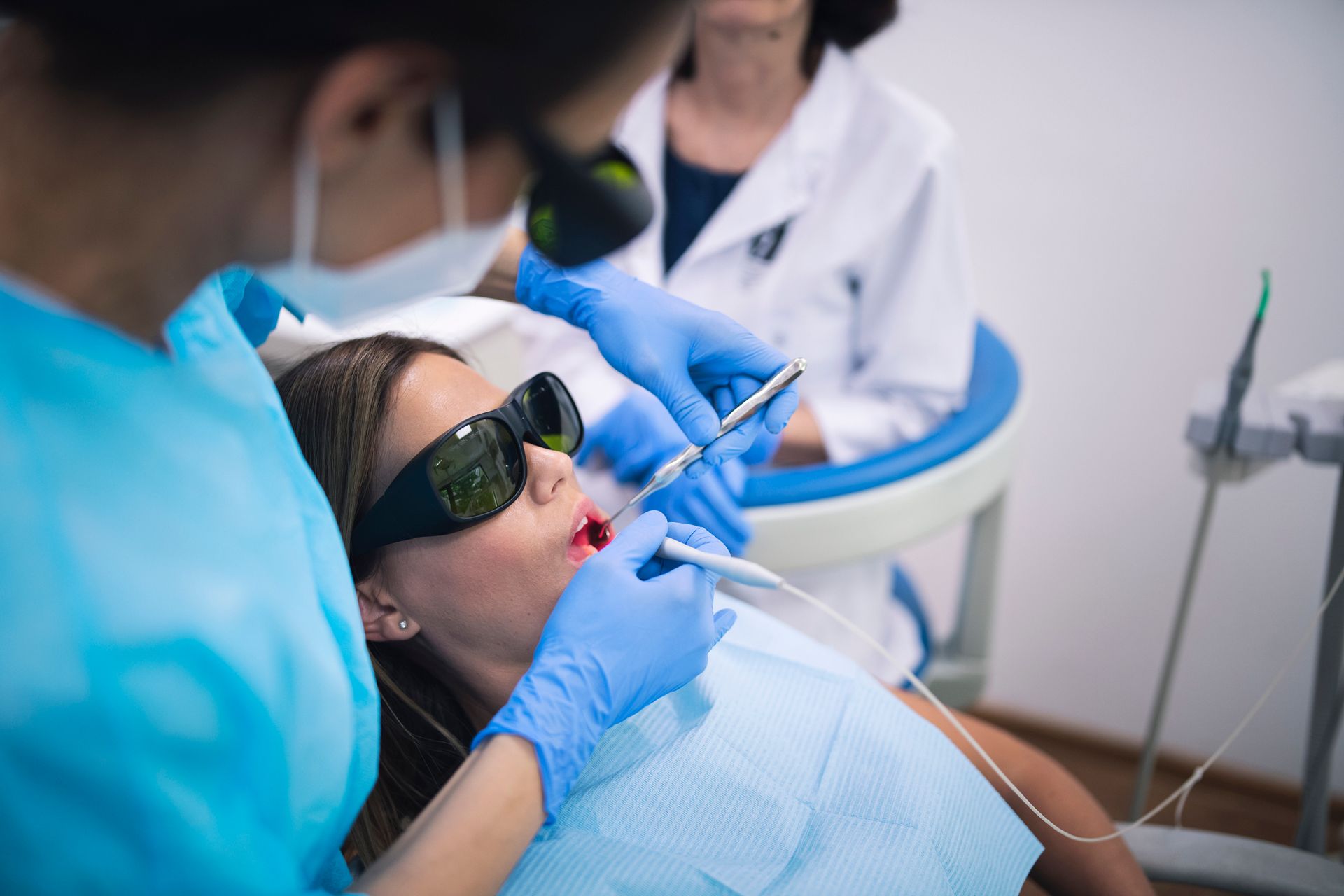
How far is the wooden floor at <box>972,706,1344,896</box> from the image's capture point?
2018 millimetres

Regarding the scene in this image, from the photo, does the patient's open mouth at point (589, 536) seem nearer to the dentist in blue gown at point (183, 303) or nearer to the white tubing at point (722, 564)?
the white tubing at point (722, 564)

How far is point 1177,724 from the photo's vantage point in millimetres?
2176

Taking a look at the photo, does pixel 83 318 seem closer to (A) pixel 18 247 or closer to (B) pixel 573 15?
(A) pixel 18 247

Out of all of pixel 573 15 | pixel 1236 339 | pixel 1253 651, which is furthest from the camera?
pixel 1253 651

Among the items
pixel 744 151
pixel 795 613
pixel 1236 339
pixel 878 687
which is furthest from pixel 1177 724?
pixel 744 151

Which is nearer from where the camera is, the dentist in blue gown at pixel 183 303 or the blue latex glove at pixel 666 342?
the dentist in blue gown at pixel 183 303

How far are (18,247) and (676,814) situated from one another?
0.72 metres

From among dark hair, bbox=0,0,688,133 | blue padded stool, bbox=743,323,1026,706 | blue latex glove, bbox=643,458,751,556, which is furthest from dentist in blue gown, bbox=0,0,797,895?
blue padded stool, bbox=743,323,1026,706

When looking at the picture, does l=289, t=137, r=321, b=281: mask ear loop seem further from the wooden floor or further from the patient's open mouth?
the wooden floor

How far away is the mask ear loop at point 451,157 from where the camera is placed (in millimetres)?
531

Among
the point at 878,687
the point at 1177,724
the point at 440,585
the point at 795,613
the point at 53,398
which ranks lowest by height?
the point at 1177,724

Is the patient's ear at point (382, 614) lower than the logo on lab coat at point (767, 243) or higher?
lower

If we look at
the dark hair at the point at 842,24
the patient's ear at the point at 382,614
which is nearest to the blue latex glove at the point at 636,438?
the patient's ear at the point at 382,614

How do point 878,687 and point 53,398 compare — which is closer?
point 53,398
